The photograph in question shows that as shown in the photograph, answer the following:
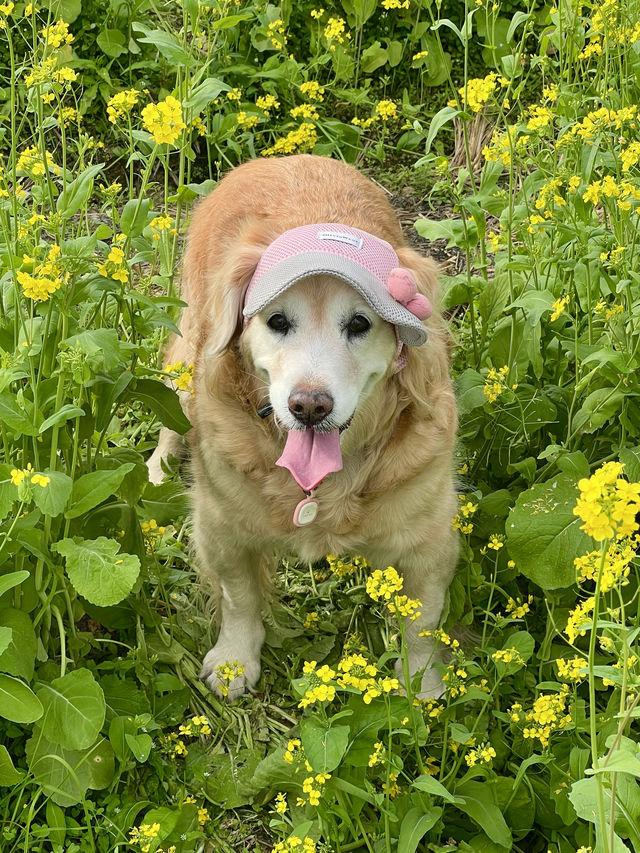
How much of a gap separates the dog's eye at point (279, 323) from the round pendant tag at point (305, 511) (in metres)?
0.52

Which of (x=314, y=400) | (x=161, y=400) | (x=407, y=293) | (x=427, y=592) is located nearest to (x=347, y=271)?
(x=407, y=293)

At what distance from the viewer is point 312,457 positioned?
2957 millimetres

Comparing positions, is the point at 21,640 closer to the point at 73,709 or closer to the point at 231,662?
the point at 73,709

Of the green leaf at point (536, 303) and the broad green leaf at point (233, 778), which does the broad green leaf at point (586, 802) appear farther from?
the green leaf at point (536, 303)

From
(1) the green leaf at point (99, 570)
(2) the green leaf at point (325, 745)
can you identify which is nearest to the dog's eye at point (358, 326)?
(1) the green leaf at point (99, 570)

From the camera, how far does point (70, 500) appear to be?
2744 mm

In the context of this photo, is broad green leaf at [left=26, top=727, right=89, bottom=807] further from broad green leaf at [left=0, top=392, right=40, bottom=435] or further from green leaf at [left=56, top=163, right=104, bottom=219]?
green leaf at [left=56, top=163, right=104, bottom=219]

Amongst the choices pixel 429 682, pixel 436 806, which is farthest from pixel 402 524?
pixel 436 806

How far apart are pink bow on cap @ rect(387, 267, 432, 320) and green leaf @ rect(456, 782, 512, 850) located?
1284mm

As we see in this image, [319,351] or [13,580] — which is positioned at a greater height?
[319,351]

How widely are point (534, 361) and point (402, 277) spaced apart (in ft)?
2.52

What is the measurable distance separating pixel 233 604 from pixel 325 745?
1.09m

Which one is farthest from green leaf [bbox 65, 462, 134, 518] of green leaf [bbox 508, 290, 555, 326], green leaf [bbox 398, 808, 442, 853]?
green leaf [bbox 508, 290, 555, 326]

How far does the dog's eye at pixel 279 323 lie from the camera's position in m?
2.93
